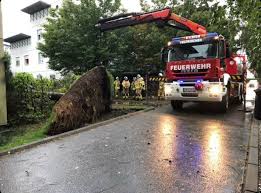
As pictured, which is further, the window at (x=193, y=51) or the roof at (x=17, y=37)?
the roof at (x=17, y=37)

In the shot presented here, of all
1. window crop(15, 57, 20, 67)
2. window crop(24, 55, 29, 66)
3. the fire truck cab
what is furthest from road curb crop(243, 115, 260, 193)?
window crop(15, 57, 20, 67)

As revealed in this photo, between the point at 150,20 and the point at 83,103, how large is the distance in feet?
15.8

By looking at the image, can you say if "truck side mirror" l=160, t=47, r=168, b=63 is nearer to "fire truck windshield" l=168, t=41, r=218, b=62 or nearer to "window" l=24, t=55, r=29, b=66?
"fire truck windshield" l=168, t=41, r=218, b=62

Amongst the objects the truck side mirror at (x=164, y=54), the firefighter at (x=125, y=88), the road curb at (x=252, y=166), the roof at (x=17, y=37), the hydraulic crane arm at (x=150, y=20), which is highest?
the roof at (x=17, y=37)

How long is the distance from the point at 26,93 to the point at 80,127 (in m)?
3.17

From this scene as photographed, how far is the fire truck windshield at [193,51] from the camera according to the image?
12461 millimetres

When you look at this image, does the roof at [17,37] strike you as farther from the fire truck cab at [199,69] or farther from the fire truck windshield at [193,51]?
the fire truck cab at [199,69]

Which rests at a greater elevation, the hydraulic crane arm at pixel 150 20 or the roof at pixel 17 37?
the roof at pixel 17 37

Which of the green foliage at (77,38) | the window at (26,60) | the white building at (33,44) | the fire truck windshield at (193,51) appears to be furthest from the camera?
the window at (26,60)

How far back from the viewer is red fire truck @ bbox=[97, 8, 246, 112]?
1227 cm

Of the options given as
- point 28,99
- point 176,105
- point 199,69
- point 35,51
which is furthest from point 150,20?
point 35,51

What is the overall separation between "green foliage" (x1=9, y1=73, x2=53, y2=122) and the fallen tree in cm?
221

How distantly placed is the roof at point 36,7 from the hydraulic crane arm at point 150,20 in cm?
3280

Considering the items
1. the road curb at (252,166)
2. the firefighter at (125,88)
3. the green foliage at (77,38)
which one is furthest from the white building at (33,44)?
the road curb at (252,166)
